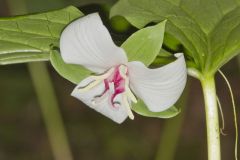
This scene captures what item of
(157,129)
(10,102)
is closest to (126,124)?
(157,129)

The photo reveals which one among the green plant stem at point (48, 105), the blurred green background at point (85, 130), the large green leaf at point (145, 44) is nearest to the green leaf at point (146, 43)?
the large green leaf at point (145, 44)

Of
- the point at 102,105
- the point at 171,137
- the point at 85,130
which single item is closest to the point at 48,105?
the point at 171,137

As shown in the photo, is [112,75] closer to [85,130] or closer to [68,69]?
[68,69]

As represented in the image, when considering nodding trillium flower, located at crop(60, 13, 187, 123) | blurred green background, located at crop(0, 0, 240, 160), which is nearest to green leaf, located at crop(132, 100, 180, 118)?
nodding trillium flower, located at crop(60, 13, 187, 123)

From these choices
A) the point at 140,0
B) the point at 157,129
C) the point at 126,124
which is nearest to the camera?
the point at 140,0

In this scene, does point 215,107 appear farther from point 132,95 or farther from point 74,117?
point 74,117
